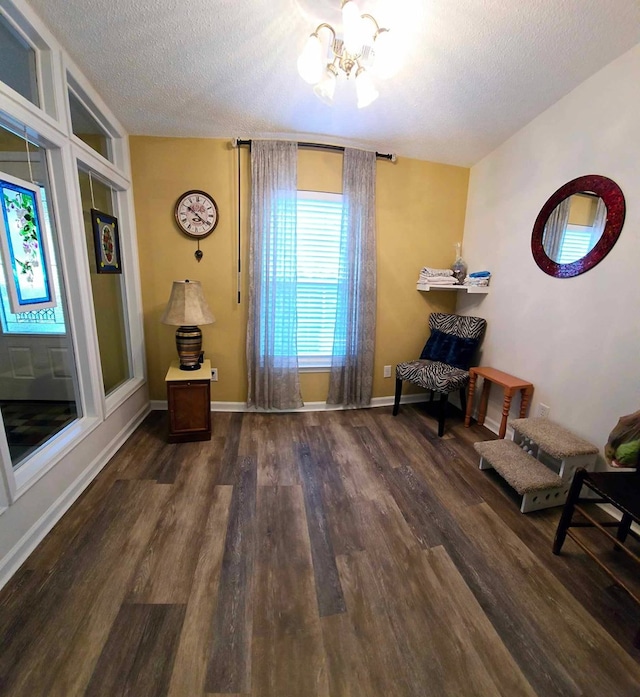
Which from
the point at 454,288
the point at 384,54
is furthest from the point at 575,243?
the point at 384,54

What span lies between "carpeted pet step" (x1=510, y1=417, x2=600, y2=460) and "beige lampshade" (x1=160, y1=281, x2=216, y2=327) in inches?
93.4

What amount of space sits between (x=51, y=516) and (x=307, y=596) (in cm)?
139

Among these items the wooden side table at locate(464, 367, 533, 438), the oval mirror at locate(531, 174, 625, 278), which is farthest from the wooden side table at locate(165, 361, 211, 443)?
the oval mirror at locate(531, 174, 625, 278)

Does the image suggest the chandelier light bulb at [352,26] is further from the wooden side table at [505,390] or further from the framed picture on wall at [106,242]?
the wooden side table at [505,390]

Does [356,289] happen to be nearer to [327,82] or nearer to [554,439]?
[327,82]

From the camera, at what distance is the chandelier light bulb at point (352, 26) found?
4.09 feet

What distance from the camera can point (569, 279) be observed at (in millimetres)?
1992

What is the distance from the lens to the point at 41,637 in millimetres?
1072

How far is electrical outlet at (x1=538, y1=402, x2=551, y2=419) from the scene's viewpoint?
2158 millimetres

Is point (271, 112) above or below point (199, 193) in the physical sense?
above

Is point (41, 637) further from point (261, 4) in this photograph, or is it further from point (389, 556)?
point (261, 4)

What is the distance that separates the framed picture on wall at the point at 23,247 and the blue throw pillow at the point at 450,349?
9.67ft

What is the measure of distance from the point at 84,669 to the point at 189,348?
177 centimetres

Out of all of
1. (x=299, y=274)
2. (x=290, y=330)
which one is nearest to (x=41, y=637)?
(x=290, y=330)
